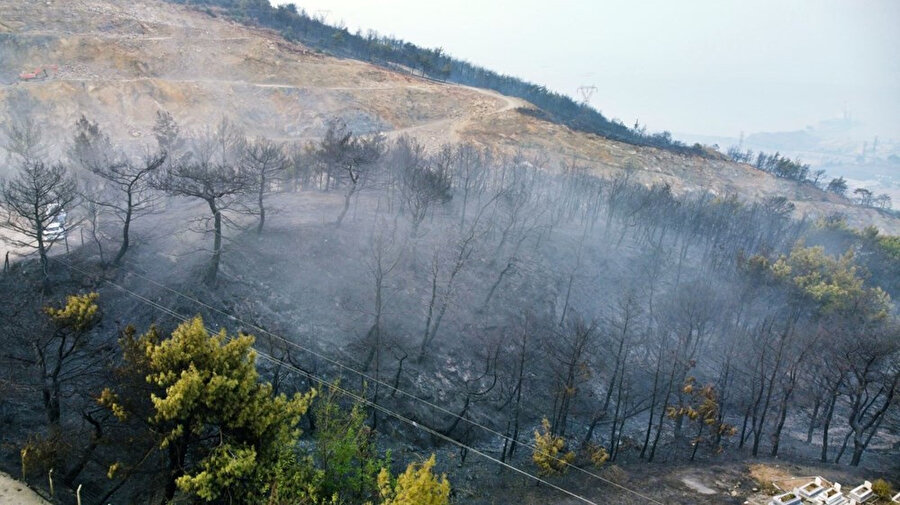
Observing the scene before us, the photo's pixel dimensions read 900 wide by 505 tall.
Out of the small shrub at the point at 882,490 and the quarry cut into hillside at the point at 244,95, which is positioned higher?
the quarry cut into hillside at the point at 244,95

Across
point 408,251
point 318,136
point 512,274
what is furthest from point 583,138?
point 408,251

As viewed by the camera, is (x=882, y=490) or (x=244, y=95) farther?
(x=244, y=95)

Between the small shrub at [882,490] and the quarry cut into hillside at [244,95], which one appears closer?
the small shrub at [882,490]

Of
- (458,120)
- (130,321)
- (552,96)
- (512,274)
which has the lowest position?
(130,321)

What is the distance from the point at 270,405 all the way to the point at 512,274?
29.8 m

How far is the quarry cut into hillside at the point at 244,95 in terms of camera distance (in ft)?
194

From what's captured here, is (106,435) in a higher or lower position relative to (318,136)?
lower

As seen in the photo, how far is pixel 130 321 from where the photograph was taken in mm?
24625

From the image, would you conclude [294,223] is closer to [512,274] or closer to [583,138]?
[512,274]

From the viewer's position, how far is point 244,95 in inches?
2862

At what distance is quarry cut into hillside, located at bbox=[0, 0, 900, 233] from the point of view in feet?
194

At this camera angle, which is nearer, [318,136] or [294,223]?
[294,223]

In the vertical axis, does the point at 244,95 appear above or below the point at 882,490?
above

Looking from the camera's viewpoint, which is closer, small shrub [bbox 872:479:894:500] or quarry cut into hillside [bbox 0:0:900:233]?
small shrub [bbox 872:479:894:500]
